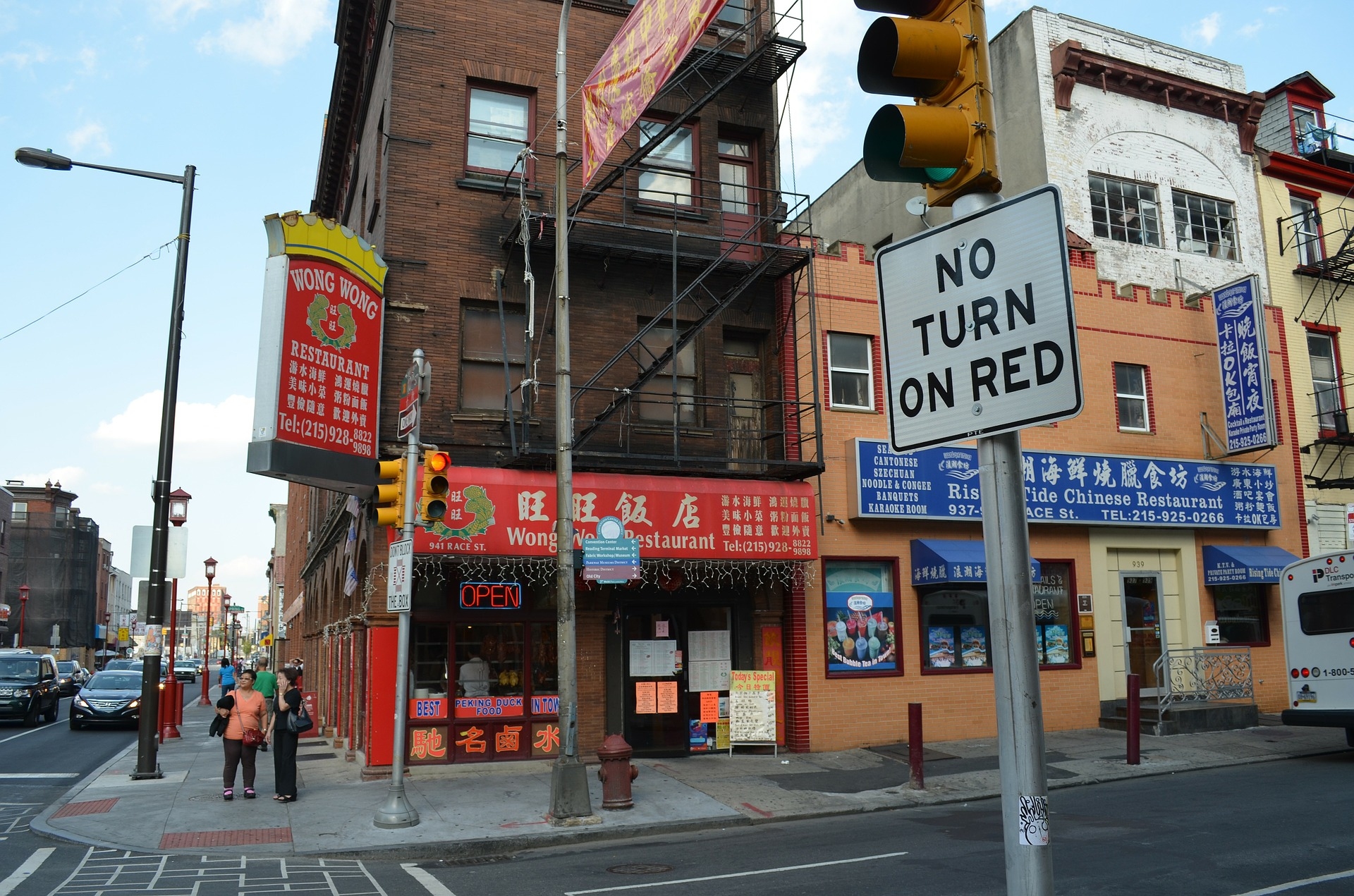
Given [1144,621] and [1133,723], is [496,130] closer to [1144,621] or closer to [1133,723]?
[1133,723]

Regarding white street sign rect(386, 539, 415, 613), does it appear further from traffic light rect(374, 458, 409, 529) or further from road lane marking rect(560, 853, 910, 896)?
road lane marking rect(560, 853, 910, 896)

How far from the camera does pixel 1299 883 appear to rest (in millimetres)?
8320

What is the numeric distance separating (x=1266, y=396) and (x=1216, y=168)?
7.02 metres

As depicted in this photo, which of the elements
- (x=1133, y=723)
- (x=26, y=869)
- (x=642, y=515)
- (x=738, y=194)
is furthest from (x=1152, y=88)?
(x=26, y=869)

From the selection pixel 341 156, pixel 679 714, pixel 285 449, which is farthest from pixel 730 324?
pixel 341 156

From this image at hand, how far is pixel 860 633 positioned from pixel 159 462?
12.3 metres

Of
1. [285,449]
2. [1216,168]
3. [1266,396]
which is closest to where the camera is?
[285,449]

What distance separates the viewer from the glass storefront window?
863 inches

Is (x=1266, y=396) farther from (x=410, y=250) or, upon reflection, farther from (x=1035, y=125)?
(x=410, y=250)

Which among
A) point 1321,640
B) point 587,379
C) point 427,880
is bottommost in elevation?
point 427,880

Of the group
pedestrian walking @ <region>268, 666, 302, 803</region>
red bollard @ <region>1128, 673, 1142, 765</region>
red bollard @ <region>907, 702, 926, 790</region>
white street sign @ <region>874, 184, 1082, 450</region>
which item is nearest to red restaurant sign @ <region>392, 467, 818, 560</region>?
pedestrian walking @ <region>268, 666, 302, 803</region>

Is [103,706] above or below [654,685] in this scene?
below

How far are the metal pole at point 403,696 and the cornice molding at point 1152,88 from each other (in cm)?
1734

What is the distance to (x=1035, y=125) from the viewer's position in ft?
75.4
